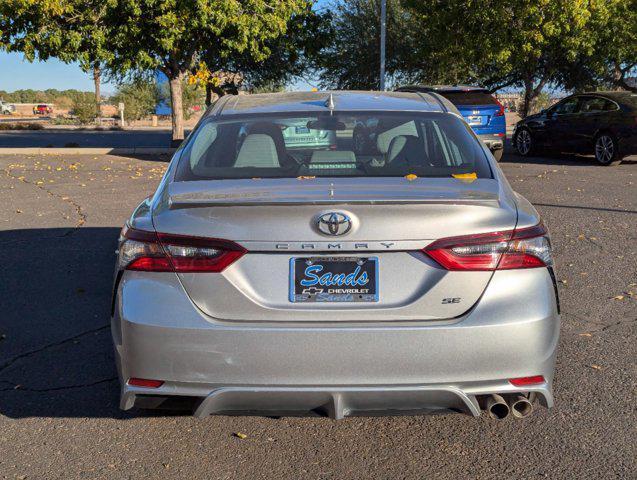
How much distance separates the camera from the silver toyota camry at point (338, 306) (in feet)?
9.86

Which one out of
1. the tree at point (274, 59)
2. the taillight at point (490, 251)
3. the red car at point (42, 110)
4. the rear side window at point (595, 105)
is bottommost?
the red car at point (42, 110)

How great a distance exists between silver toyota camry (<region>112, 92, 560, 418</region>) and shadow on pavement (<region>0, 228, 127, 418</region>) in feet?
3.66

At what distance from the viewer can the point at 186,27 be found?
20188 millimetres

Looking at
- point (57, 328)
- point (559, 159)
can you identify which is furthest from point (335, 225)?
point (559, 159)

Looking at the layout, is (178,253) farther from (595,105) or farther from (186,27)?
(186,27)

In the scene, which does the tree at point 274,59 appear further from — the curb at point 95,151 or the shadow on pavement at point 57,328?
the shadow on pavement at point 57,328

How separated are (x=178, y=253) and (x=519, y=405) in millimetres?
1516

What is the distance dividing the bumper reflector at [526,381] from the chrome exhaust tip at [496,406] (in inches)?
3.5

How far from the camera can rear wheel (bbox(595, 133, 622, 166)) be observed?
16.4 metres

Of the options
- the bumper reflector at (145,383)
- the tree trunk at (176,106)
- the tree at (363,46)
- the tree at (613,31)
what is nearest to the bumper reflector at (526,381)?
the bumper reflector at (145,383)

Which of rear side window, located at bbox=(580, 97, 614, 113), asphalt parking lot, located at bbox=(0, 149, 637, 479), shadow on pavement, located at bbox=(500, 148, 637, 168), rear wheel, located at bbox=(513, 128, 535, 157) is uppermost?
rear side window, located at bbox=(580, 97, 614, 113)

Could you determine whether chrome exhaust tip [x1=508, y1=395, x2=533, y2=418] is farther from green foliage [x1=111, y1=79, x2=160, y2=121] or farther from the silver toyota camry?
green foliage [x1=111, y1=79, x2=160, y2=121]

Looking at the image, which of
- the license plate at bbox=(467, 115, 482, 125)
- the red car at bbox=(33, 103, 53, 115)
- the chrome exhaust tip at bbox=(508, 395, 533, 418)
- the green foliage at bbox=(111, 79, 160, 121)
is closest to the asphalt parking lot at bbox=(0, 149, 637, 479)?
the chrome exhaust tip at bbox=(508, 395, 533, 418)

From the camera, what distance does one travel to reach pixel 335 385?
302cm
